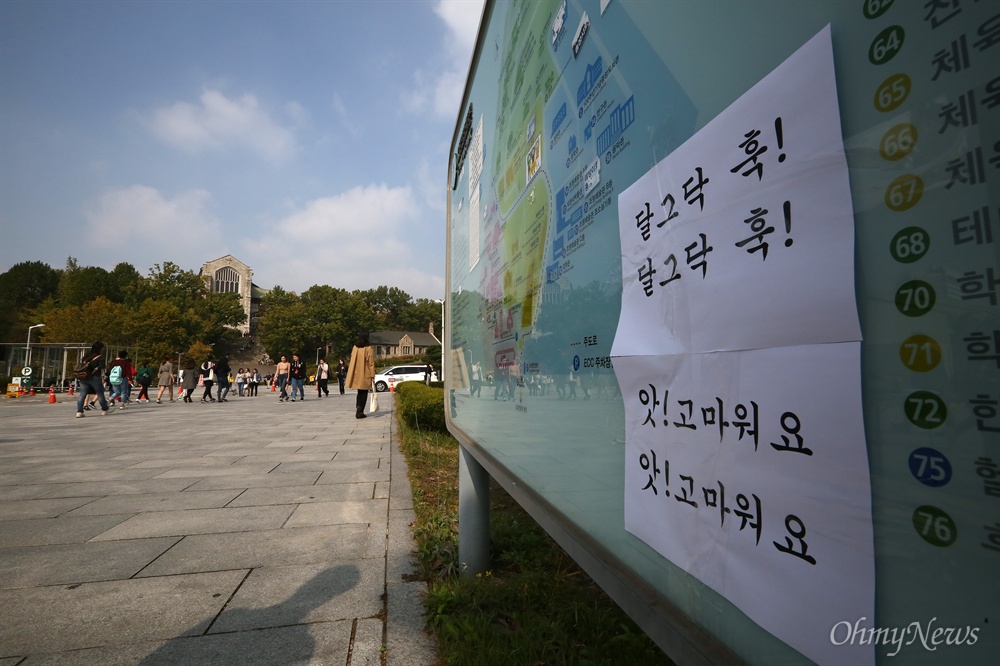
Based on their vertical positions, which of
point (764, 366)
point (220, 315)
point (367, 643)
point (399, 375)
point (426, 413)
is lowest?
point (367, 643)

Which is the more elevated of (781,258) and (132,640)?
(781,258)

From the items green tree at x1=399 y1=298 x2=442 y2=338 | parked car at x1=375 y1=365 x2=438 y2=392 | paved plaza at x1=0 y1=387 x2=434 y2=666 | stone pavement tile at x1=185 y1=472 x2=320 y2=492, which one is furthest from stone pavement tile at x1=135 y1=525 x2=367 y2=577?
green tree at x1=399 y1=298 x2=442 y2=338

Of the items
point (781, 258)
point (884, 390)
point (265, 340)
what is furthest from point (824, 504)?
point (265, 340)

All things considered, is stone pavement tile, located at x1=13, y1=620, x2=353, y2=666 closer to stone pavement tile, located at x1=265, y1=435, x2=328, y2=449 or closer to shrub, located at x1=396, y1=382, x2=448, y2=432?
stone pavement tile, located at x1=265, y1=435, x2=328, y2=449

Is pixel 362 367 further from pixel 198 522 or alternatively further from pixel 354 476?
pixel 198 522

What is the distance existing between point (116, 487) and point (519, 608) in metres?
4.69

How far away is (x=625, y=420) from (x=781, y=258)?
49 centimetres

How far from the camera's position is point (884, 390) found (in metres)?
0.54

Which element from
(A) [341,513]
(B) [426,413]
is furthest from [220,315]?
(A) [341,513]

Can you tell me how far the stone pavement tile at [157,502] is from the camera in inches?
176

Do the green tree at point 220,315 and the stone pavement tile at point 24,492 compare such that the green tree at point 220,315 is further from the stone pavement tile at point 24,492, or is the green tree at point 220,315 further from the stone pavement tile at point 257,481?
the stone pavement tile at point 257,481

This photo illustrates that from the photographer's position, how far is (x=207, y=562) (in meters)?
3.28

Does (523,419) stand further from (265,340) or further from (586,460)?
(265,340)

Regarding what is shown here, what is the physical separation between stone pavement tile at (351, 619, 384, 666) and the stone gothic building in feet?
318
